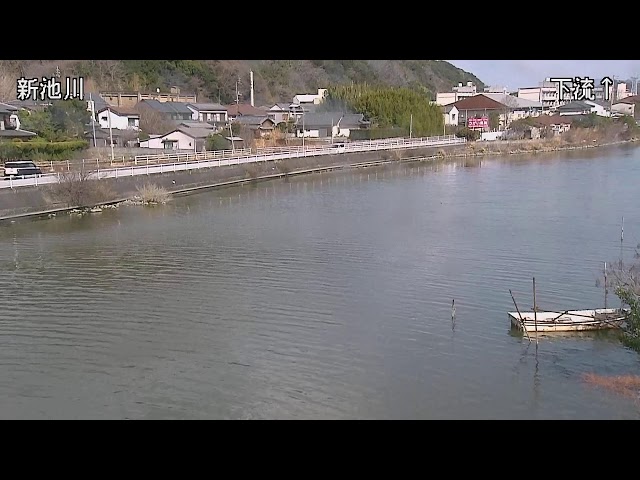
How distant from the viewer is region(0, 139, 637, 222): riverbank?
26.0 feet

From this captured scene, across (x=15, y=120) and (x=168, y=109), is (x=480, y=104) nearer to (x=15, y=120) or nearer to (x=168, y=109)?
(x=168, y=109)

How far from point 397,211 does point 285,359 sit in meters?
4.85

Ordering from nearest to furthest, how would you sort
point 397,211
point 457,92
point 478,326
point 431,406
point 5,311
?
point 431,406 → point 478,326 → point 5,311 → point 397,211 → point 457,92

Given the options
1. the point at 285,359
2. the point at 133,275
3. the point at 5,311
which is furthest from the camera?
the point at 133,275

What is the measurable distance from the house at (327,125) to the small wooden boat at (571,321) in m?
14.3

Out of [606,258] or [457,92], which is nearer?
[606,258]

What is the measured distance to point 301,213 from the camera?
801cm

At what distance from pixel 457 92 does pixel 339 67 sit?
509 cm

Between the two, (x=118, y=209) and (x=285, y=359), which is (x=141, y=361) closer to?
(x=285, y=359)

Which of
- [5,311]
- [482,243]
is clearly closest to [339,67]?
[482,243]

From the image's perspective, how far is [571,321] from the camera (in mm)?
3715

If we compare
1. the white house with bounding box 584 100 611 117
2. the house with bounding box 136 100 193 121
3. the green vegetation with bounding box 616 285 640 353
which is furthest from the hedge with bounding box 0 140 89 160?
the white house with bounding box 584 100 611 117

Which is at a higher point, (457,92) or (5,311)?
(457,92)

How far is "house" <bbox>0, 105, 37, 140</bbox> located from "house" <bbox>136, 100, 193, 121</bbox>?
3703mm
